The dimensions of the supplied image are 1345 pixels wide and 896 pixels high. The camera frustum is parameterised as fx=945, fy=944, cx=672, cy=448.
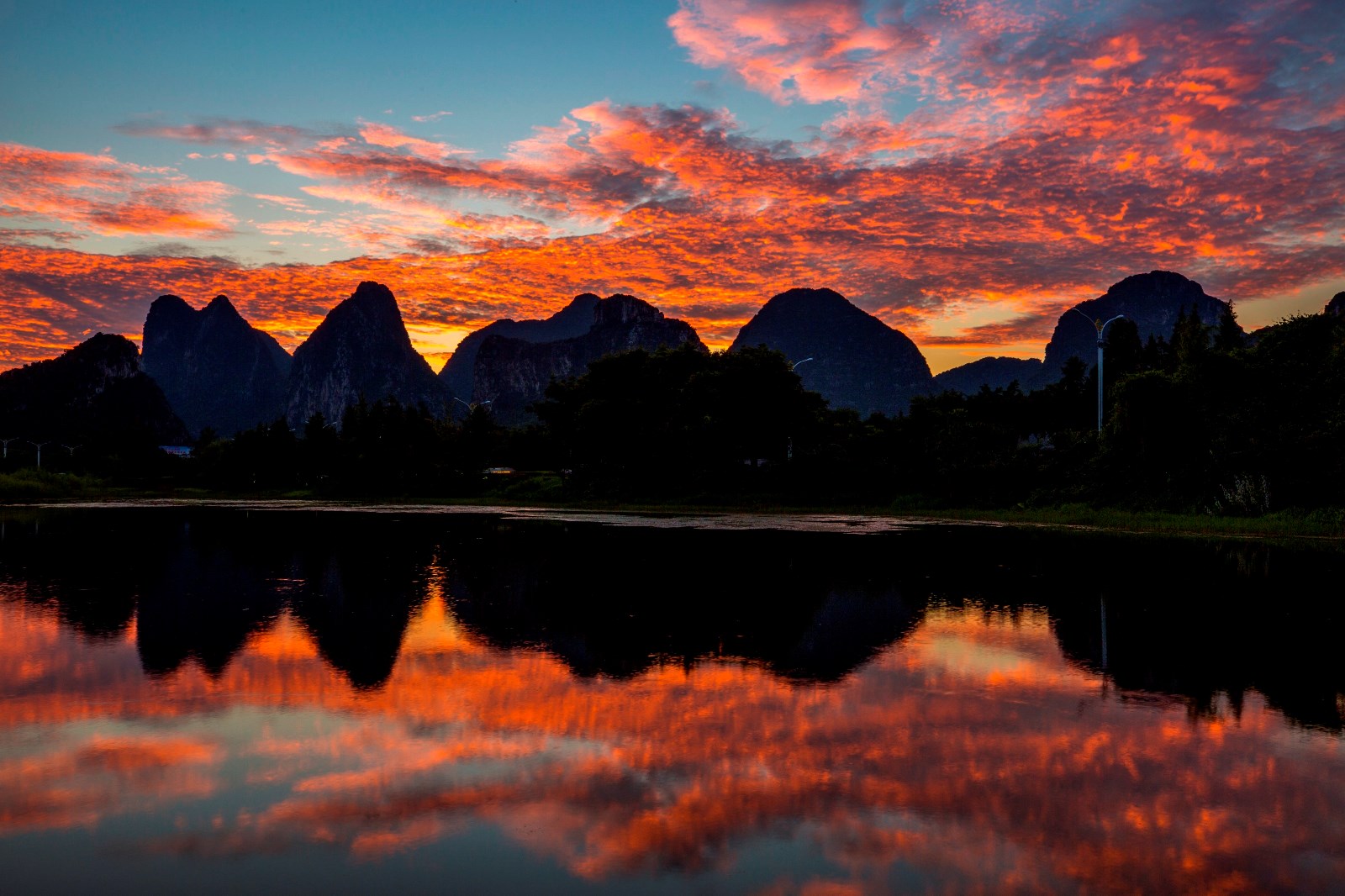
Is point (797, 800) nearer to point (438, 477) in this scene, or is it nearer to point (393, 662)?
point (393, 662)

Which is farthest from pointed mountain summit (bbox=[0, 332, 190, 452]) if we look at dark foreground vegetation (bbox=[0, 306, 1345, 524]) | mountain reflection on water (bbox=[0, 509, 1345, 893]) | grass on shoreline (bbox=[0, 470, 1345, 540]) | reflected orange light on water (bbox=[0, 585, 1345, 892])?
reflected orange light on water (bbox=[0, 585, 1345, 892])

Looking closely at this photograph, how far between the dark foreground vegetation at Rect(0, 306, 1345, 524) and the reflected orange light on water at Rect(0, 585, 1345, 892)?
32.5m

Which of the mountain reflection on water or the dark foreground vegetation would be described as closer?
the mountain reflection on water

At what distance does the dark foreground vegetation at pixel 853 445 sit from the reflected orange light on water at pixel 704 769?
107 feet

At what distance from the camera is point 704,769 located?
24.1ft

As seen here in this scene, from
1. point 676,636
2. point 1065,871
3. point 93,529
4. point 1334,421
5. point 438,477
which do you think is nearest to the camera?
point 1065,871

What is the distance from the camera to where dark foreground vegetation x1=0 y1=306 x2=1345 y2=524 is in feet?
133

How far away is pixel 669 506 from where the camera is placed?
55938 millimetres

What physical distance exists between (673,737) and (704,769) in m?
0.91

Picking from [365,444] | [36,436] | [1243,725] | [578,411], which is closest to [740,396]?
[578,411]

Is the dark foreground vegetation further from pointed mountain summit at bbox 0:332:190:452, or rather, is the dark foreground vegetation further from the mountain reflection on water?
pointed mountain summit at bbox 0:332:190:452

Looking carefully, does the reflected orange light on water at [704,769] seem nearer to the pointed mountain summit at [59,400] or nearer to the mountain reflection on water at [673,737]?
the mountain reflection on water at [673,737]

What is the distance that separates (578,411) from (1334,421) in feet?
151

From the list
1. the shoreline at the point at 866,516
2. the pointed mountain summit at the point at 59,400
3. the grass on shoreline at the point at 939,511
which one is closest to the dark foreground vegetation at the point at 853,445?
the grass on shoreline at the point at 939,511
